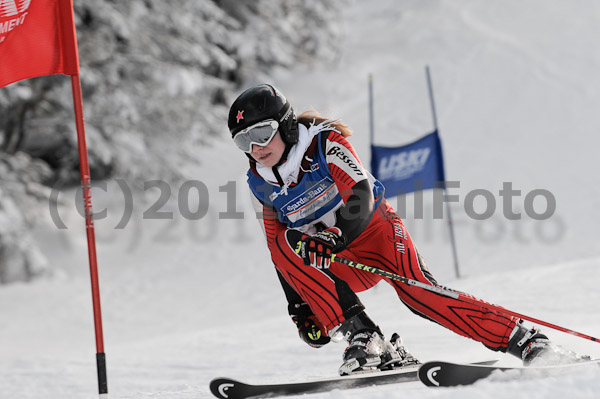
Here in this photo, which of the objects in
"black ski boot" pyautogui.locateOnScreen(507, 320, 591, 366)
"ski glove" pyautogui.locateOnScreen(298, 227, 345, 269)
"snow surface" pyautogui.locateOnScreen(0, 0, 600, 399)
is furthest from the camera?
"snow surface" pyautogui.locateOnScreen(0, 0, 600, 399)

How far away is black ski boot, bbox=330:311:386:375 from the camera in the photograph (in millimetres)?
2734

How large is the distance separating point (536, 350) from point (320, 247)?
0.96 m

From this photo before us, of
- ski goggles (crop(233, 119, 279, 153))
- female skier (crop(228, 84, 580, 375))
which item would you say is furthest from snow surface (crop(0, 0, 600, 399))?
ski goggles (crop(233, 119, 279, 153))

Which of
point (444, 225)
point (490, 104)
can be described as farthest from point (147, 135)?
point (490, 104)

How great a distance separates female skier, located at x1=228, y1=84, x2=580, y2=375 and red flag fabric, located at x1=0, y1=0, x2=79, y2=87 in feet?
3.45

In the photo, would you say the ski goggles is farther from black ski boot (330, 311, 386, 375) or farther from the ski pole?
black ski boot (330, 311, 386, 375)

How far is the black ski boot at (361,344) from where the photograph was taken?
2.73 m

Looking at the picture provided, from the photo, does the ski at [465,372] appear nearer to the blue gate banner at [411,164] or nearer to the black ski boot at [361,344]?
the black ski boot at [361,344]

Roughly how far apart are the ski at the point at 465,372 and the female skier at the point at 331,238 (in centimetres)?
15

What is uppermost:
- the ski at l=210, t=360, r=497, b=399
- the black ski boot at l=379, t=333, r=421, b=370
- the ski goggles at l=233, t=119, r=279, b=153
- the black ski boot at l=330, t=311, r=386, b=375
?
the ski goggles at l=233, t=119, r=279, b=153

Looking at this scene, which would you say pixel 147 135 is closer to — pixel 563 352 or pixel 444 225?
pixel 444 225

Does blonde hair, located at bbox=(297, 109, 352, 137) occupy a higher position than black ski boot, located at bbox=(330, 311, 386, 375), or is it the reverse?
blonde hair, located at bbox=(297, 109, 352, 137)

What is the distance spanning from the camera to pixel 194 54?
1228cm

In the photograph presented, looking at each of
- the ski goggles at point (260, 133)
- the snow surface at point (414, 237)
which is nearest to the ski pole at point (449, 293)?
the snow surface at point (414, 237)
